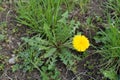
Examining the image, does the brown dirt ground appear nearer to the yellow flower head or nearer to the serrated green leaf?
the serrated green leaf

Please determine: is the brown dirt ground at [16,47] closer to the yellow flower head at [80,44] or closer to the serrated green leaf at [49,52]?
the serrated green leaf at [49,52]

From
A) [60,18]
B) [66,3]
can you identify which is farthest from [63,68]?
[66,3]

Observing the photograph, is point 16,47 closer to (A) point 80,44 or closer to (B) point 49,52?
(B) point 49,52

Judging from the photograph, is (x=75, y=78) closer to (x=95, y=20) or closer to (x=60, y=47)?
(x=60, y=47)

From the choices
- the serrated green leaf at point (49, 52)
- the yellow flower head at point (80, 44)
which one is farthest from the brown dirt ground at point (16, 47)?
the yellow flower head at point (80, 44)

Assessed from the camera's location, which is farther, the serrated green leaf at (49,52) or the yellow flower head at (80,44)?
the serrated green leaf at (49,52)

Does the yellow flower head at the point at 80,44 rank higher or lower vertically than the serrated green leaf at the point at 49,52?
higher

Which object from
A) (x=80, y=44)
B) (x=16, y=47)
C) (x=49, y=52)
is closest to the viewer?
(x=80, y=44)

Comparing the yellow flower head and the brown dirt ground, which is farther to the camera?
the brown dirt ground

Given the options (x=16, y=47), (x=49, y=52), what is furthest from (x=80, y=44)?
(x=16, y=47)

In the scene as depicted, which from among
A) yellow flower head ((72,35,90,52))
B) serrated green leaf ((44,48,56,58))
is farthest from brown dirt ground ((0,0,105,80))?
yellow flower head ((72,35,90,52))

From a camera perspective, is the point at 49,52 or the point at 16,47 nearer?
the point at 49,52

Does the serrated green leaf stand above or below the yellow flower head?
below
